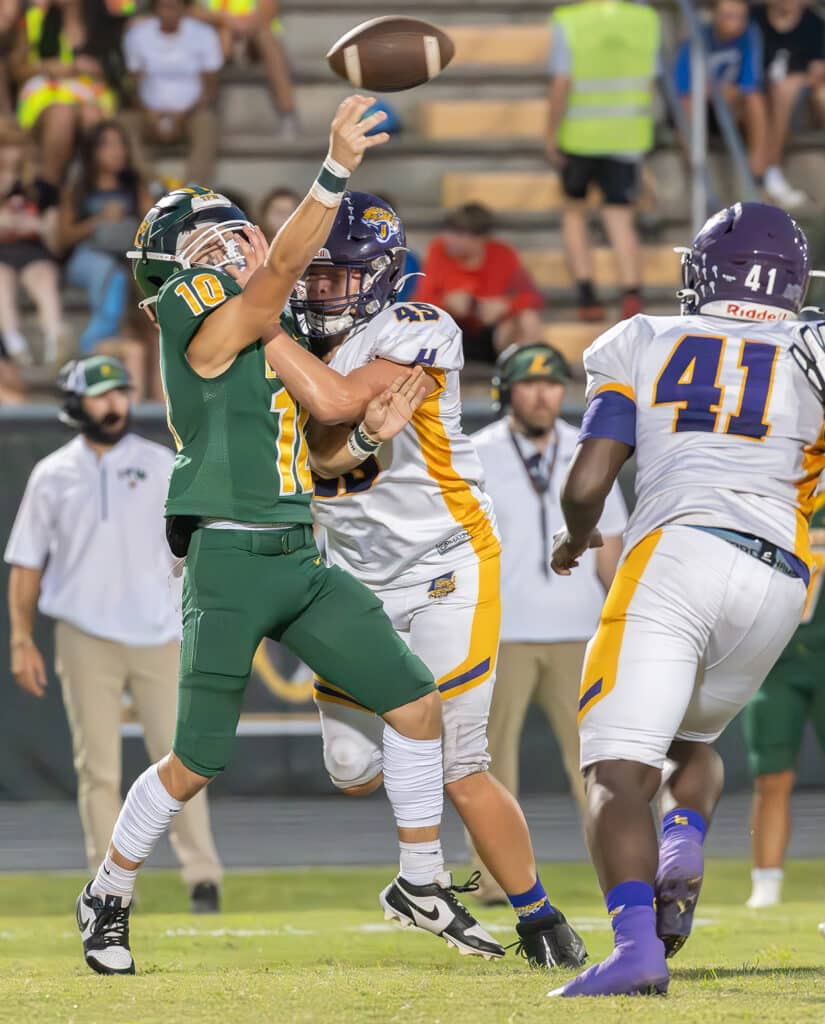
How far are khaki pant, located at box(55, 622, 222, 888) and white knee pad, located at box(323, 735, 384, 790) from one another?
241cm

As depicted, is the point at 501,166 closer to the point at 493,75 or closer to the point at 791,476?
the point at 493,75

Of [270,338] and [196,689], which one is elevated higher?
[270,338]

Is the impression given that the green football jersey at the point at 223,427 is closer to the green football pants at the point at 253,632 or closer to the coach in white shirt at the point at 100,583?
the green football pants at the point at 253,632

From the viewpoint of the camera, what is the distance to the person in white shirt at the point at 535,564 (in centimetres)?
776

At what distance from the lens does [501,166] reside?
13.9 metres

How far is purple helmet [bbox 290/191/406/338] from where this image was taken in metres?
5.38

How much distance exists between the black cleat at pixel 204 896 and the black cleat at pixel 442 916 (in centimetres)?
248

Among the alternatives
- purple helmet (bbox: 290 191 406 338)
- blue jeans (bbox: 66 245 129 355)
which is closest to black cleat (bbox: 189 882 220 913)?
purple helmet (bbox: 290 191 406 338)

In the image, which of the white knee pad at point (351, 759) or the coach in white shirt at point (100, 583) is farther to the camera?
the coach in white shirt at point (100, 583)

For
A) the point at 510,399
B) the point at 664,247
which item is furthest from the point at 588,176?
the point at 510,399

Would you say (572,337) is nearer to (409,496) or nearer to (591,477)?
(409,496)

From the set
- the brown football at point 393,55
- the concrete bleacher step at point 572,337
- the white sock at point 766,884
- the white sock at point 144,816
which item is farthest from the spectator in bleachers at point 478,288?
the white sock at point 144,816

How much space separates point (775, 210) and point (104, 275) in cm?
746

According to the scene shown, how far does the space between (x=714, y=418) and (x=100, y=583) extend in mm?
3807
